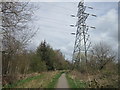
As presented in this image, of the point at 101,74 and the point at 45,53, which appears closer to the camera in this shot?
the point at 101,74

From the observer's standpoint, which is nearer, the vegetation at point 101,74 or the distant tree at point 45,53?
the vegetation at point 101,74

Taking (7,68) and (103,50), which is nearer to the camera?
(7,68)

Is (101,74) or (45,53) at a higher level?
(101,74)

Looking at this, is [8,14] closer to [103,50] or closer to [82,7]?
[82,7]

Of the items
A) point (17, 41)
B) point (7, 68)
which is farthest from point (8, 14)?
point (7, 68)

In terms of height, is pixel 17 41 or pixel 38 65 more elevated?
pixel 17 41

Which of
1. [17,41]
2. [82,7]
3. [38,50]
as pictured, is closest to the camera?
[17,41]

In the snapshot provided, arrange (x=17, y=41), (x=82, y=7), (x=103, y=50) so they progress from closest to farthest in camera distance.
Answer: (x=17, y=41) < (x=82, y=7) < (x=103, y=50)

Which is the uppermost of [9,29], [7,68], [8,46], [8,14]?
[8,14]

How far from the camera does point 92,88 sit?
46.0ft

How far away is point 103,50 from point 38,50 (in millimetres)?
14021

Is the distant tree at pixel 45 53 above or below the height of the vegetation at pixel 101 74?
below

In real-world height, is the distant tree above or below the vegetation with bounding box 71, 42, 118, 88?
below

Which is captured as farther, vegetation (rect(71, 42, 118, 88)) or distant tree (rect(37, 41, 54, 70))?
distant tree (rect(37, 41, 54, 70))
